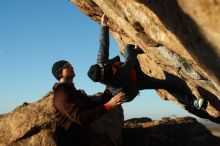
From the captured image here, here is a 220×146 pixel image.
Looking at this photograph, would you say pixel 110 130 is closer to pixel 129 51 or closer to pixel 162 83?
pixel 162 83

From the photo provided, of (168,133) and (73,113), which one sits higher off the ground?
(73,113)

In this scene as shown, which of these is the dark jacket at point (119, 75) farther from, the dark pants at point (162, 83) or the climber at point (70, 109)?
the climber at point (70, 109)

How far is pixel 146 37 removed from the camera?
1273cm

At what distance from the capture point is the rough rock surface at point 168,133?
20.2 meters

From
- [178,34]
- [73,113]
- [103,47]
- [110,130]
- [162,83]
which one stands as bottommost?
[110,130]

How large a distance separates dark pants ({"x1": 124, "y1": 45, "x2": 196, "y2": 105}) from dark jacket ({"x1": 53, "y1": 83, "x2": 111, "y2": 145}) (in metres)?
3.01

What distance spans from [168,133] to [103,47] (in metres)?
11.0

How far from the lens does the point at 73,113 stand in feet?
29.8

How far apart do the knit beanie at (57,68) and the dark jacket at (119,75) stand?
1.41m

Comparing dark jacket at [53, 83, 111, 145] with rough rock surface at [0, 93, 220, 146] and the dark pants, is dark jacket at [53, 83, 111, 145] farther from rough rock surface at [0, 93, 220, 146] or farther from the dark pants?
rough rock surface at [0, 93, 220, 146]

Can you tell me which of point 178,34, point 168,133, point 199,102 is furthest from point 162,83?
point 168,133

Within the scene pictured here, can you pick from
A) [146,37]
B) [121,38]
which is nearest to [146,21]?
[146,37]

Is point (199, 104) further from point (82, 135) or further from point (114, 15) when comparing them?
point (82, 135)

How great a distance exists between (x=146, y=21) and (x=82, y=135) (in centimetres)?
356
